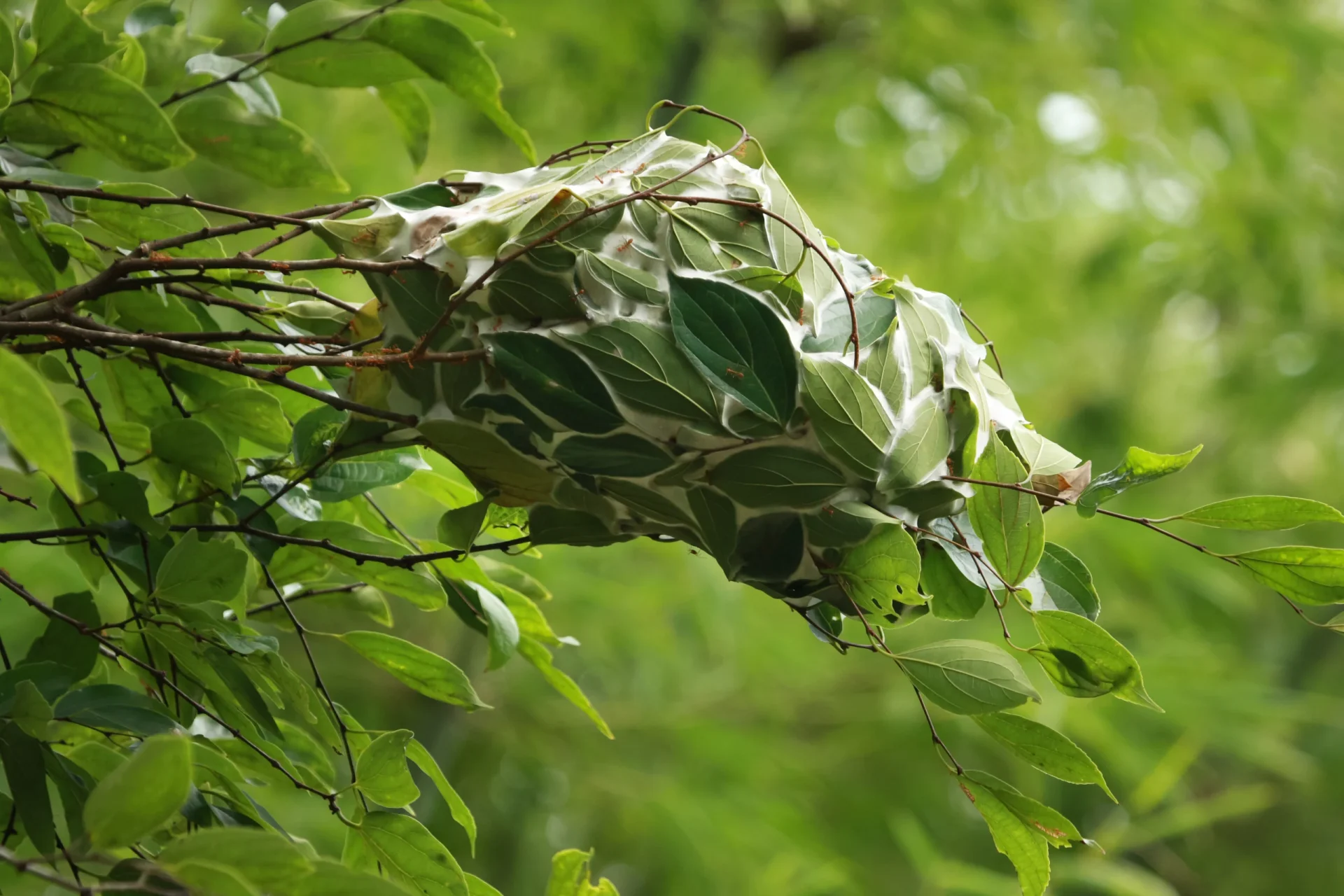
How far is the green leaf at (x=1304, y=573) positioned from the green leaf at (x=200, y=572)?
223mm

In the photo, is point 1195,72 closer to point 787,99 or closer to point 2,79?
point 787,99

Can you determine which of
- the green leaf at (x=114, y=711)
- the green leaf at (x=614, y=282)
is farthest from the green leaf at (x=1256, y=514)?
the green leaf at (x=114, y=711)

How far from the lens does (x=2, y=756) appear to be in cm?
23

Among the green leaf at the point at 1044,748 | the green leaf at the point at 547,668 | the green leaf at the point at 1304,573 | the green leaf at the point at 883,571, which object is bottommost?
the green leaf at the point at 547,668

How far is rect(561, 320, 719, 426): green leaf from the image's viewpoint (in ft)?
0.68

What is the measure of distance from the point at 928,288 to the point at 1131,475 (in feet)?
3.32

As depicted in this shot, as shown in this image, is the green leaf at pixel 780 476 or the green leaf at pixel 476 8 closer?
the green leaf at pixel 780 476

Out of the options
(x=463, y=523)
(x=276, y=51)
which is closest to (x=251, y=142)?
(x=276, y=51)

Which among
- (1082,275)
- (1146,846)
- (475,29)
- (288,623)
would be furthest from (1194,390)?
(288,623)

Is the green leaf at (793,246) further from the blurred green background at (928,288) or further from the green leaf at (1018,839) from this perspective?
the blurred green background at (928,288)

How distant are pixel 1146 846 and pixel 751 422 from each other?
1.52 metres

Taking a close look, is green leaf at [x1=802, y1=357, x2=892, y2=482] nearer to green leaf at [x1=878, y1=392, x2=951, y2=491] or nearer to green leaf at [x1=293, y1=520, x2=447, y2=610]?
green leaf at [x1=878, y1=392, x2=951, y2=491]

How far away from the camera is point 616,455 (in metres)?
0.21

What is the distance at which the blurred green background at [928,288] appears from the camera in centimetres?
100
